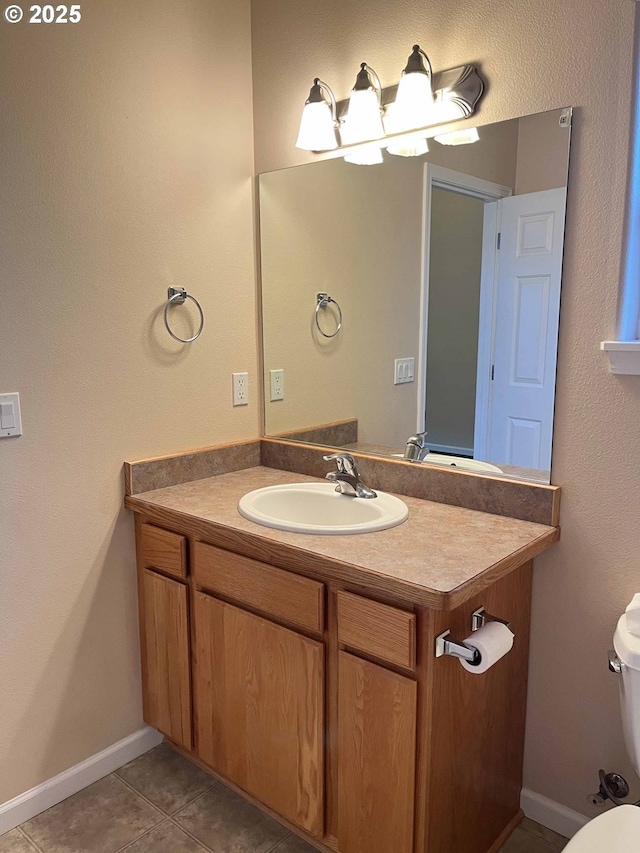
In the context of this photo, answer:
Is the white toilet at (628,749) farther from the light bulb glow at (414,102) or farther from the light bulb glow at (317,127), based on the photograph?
the light bulb glow at (317,127)

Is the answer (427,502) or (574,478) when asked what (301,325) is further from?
(574,478)

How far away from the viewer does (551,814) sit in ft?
5.71

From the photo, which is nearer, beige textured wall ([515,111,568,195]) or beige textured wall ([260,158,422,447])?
beige textured wall ([515,111,568,195])

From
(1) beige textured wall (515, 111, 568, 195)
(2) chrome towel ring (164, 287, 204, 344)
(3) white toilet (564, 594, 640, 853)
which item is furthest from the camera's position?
(2) chrome towel ring (164, 287, 204, 344)

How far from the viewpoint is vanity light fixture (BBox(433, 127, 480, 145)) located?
1.69 meters

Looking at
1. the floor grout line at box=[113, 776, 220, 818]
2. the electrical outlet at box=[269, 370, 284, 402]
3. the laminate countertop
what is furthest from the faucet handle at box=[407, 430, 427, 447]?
the floor grout line at box=[113, 776, 220, 818]

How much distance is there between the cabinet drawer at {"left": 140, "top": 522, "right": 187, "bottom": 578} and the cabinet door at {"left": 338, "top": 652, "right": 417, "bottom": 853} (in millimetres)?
594

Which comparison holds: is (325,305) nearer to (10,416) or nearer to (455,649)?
(10,416)

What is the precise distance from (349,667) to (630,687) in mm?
600

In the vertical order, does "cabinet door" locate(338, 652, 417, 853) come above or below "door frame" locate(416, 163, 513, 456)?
below

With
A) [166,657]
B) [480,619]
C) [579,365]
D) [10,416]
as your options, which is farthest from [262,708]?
[579,365]

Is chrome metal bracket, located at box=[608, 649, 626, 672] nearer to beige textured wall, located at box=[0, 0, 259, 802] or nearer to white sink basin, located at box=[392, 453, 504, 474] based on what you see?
white sink basin, located at box=[392, 453, 504, 474]

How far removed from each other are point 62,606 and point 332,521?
818 mm

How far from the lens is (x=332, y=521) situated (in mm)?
1930
